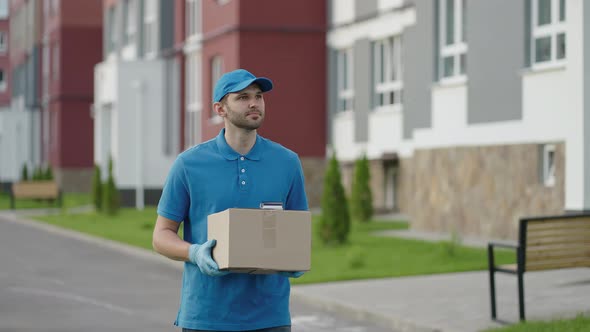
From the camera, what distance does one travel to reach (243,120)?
4984 millimetres

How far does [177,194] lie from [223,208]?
211mm

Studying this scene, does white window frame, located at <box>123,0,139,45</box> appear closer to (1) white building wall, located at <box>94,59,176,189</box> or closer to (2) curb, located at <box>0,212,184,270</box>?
(1) white building wall, located at <box>94,59,176,189</box>

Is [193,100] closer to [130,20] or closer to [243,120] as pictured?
[130,20]

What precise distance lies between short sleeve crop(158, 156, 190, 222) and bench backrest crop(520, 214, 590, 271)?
245 inches

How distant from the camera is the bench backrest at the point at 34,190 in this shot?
39344mm

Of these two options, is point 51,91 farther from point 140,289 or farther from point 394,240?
point 140,289

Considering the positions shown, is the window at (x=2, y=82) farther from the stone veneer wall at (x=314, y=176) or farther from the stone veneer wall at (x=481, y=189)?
the stone veneer wall at (x=481, y=189)

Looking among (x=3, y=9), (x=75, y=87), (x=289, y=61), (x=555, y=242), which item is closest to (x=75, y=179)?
(x=75, y=87)

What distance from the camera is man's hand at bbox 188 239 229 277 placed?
4.79m

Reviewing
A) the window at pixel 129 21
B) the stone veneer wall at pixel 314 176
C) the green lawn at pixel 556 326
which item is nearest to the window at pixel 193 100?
the stone veneer wall at pixel 314 176

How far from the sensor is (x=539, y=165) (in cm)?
1962

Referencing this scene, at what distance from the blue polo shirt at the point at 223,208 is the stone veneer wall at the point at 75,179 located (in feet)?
163

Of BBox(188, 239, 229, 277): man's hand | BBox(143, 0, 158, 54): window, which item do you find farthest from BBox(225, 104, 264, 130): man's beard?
BBox(143, 0, 158, 54): window

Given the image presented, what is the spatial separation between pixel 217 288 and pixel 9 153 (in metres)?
64.6
